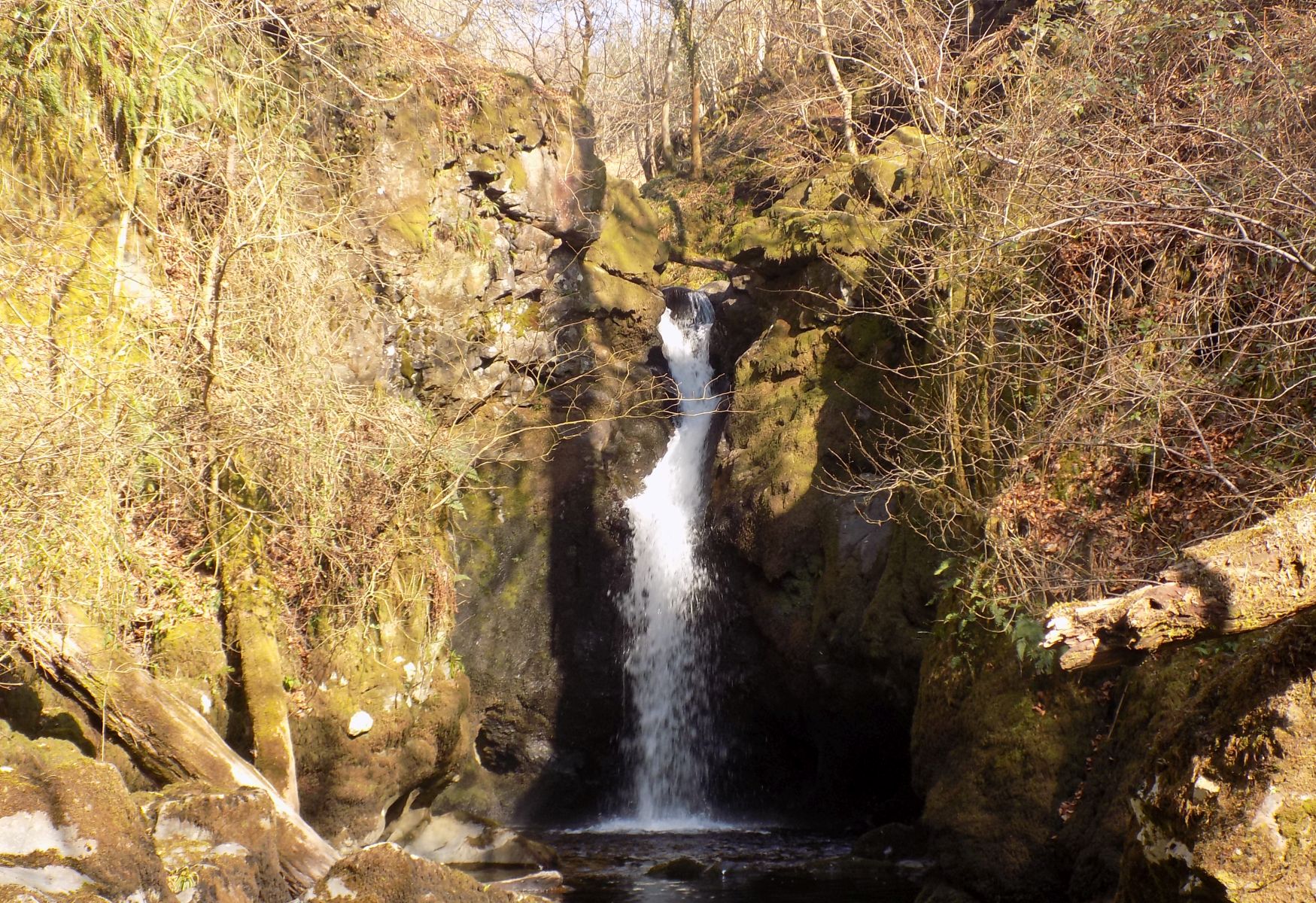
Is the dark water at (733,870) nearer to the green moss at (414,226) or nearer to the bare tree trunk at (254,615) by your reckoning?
the bare tree trunk at (254,615)

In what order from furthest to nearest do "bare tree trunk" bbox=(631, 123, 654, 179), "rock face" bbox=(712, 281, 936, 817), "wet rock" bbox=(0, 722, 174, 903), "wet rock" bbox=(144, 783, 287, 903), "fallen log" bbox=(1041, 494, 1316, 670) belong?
"bare tree trunk" bbox=(631, 123, 654, 179) → "rock face" bbox=(712, 281, 936, 817) → "wet rock" bbox=(144, 783, 287, 903) → "wet rock" bbox=(0, 722, 174, 903) → "fallen log" bbox=(1041, 494, 1316, 670)

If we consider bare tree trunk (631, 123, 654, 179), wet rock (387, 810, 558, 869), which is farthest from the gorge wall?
bare tree trunk (631, 123, 654, 179)

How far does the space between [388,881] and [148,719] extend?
190 centimetres

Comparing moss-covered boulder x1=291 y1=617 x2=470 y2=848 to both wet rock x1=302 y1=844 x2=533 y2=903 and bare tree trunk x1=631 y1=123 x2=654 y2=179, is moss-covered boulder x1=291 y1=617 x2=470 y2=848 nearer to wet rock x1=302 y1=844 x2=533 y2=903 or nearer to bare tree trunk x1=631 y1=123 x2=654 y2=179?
wet rock x1=302 y1=844 x2=533 y2=903

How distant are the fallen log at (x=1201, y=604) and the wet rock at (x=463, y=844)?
7.34 meters

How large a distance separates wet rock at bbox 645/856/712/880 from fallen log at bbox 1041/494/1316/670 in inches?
268

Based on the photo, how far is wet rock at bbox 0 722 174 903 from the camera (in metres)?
3.90

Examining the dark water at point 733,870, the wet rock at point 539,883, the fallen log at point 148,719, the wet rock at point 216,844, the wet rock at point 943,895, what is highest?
the fallen log at point 148,719

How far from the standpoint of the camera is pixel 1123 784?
5.46 meters

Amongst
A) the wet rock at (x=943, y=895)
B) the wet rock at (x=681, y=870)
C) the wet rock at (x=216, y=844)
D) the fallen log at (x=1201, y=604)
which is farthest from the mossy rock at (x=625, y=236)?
the fallen log at (x=1201, y=604)

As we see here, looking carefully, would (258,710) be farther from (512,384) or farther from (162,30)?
(512,384)

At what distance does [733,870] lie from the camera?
336 inches

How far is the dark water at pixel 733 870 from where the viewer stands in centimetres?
760

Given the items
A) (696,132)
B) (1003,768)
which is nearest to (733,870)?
(1003,768)
